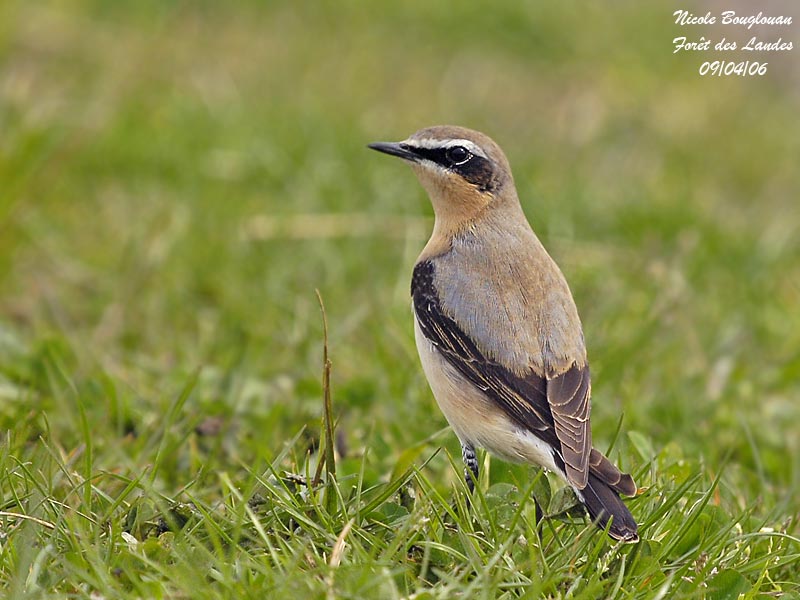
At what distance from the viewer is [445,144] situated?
567 cm

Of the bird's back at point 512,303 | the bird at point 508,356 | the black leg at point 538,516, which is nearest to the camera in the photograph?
the black leg at point 538,516

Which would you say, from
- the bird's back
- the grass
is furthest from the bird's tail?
the bird's back

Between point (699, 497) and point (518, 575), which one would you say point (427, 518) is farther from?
point (699, 497)

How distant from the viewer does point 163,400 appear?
19.9 feet

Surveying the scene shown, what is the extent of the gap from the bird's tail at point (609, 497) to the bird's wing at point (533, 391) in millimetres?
65

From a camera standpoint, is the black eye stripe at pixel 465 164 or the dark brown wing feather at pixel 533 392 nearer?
the dark brown wing feather at pixel 533 392

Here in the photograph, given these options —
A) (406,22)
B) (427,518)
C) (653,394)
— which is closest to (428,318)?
(427,518)

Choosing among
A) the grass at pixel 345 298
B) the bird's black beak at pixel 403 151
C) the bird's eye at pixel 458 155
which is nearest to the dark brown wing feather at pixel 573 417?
the grass at pixel 345 298

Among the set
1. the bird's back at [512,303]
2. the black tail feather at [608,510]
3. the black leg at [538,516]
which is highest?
the bird's back at [512,303]

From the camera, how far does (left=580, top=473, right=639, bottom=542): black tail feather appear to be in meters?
4.15

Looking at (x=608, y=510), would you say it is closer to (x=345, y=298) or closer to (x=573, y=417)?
(x=573, y=417)

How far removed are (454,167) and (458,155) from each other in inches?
2.5

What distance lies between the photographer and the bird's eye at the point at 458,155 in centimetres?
569

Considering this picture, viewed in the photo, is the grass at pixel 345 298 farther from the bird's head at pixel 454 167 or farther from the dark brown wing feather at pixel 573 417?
the bird's head at pixel 454 167
